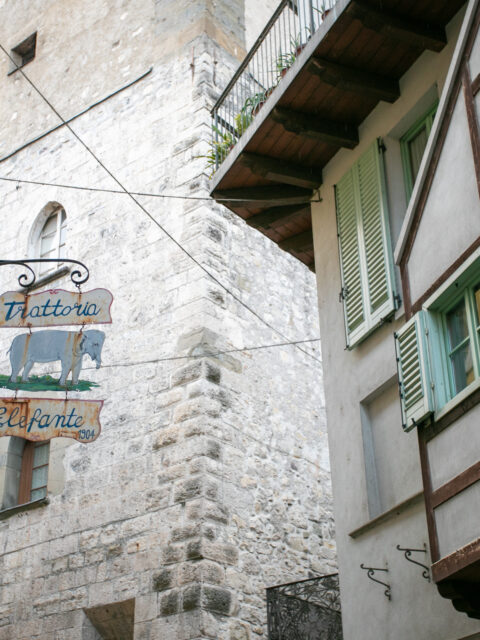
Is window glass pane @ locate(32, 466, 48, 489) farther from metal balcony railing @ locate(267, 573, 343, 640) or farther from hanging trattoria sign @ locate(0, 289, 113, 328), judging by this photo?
hanging trattoria sign @ locate(0, 289, 113, 328)

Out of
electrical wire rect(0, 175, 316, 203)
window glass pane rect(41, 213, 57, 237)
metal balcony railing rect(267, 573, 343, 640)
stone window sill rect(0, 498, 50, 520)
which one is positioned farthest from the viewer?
window glass pane rect(41, 213, 57, 237)

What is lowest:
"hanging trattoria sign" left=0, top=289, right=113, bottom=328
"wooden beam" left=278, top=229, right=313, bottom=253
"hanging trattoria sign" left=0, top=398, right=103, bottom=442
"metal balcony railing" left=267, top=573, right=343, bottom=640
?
"metal balcony railing" left=267, top=573, right=343, bottom=640

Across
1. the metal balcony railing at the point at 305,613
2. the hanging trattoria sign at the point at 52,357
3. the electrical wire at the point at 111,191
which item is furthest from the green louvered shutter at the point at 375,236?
the metal balcony railing at the point at 305,613

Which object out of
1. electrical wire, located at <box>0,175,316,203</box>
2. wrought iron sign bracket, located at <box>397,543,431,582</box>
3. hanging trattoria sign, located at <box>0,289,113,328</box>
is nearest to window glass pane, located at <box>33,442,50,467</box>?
electrical wire, located at <box>0,175,316,203</box>

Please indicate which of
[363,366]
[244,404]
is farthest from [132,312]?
[363,366]

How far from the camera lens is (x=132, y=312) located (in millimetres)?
12016

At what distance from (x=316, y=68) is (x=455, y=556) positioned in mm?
4637

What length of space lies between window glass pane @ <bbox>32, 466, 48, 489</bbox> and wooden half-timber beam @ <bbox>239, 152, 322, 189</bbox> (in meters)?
4.90

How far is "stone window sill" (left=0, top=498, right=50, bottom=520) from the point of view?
11438 millimetres

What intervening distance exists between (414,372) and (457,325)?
49 cm

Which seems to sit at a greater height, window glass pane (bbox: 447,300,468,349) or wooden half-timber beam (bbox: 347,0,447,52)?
wooden half-timber beam (bbox: 347,0,447,52)

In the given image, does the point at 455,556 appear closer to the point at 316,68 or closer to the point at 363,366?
the point at 363,366

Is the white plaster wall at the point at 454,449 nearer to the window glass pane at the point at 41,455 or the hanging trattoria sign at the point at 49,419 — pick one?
the hanging trattoria sign at the point at 49,419

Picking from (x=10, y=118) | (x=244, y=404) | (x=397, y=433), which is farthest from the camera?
(x=10, y=118)
